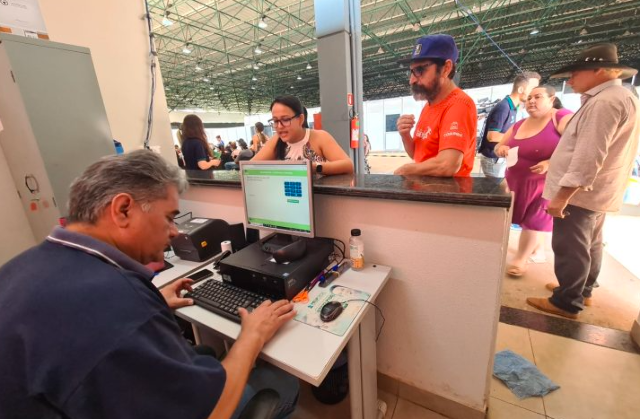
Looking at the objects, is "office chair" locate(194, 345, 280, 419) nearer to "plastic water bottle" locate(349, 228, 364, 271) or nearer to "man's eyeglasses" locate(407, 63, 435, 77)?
"plastic water bottle" locate(349, 228, 364, 271)

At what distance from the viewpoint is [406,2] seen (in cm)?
512

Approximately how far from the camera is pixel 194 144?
9.23ft

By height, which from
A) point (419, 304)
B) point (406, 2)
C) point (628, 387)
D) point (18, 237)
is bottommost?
point (628, 387)

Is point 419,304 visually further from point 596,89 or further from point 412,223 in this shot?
point 596,89

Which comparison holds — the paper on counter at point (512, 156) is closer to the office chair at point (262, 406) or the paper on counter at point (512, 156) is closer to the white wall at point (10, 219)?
the office chair at point (262, 406)

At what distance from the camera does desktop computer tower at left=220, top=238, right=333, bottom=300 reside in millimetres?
1030

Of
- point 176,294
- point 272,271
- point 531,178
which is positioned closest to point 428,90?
point 272,271

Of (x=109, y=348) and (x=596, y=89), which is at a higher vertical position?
(x=596, y=89)

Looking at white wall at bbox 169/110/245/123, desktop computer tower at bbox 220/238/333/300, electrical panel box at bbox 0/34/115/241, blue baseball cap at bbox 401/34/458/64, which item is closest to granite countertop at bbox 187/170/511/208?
desktop computer tower at bbox 220/238/333/300

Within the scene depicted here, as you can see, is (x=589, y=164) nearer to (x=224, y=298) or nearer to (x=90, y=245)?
(x=224, y=298)

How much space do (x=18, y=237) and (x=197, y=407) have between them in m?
2.30

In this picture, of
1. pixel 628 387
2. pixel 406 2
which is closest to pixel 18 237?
pixel 628 387

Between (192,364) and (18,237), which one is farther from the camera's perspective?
(18,237)

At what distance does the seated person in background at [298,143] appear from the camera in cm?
162
